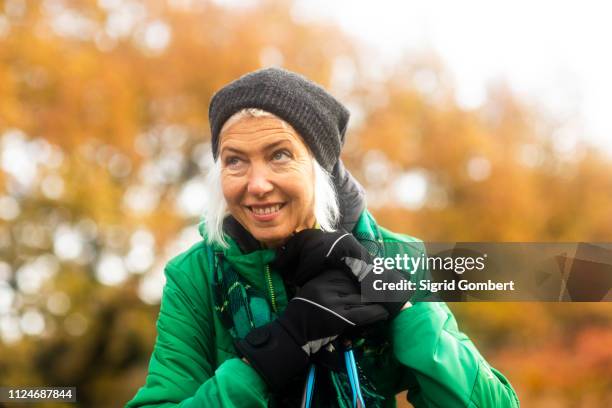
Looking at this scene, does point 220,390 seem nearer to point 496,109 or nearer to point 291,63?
point 291,63

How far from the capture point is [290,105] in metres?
1.79

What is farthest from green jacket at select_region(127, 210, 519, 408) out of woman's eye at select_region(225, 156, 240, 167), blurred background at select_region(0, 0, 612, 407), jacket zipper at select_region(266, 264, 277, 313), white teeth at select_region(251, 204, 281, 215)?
blurred background at select_region(0, 0, 612, 407)

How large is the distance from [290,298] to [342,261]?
0.69 ft

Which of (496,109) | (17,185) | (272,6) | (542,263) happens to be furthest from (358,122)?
(542,263)

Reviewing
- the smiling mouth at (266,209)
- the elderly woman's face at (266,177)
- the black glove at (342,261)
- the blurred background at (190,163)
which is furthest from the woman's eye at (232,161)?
the blurred background at (190,163)

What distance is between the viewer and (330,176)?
1.95m

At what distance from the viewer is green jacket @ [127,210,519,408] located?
1.62m

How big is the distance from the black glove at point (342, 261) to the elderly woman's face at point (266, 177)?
10cm

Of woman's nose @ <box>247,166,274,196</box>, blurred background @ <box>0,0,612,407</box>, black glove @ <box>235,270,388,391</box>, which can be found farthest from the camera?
blurred background @ <box>0,0,612,407</box>

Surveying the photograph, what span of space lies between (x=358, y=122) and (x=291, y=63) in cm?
181

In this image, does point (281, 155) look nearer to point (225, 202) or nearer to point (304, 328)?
point (225, 202)

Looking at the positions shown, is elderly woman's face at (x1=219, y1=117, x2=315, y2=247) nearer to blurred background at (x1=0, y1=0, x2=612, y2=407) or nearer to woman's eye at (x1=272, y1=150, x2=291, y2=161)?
woman's eye at (x1=272, y1=150, x2=291, y2=161)

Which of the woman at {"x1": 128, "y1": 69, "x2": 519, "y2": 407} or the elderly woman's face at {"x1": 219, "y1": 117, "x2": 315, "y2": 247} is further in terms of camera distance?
the elderly woman's face at {"x1": 219, "y1": 117, "x2": 315, "y2": 247}

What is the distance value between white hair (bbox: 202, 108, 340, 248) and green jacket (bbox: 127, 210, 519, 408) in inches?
2.4
